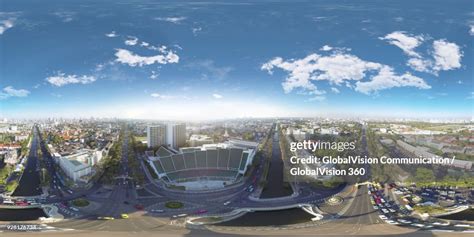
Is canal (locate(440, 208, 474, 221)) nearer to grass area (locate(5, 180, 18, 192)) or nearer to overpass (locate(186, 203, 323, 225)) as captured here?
overpass (locate(186, 203, 323, 225))

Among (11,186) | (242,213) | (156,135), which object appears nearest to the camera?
(242,213)

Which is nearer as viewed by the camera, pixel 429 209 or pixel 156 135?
pixel 429 209

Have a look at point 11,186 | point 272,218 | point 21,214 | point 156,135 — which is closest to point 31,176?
point 11,186

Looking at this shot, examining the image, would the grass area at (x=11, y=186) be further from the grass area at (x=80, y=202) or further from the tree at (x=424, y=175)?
the tree at (x=424, y=175)

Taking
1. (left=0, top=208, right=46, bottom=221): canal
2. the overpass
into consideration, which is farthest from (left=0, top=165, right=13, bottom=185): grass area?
the overpass

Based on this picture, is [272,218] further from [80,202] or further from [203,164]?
[80,202]

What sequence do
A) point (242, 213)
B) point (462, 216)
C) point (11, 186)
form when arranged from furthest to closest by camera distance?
point (11, 186) → point (242, 213) → point (462, 216)

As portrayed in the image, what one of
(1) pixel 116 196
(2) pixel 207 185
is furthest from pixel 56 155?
(2) pixel 207 185

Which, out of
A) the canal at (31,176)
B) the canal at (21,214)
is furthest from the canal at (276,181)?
the canal at (31,176)

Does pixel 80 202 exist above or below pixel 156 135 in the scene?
below
